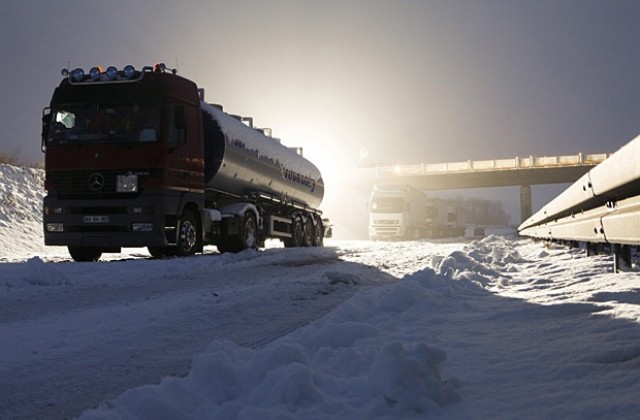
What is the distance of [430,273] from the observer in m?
6.08

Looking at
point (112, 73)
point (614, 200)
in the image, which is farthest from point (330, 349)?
point (112, 73)

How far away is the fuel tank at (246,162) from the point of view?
546 inches

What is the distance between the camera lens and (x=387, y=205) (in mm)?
37062

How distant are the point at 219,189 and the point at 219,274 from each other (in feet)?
18.4

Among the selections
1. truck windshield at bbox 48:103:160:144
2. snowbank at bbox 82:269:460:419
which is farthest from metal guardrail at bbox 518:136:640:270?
truck windshield at bbox 48:103:160:144

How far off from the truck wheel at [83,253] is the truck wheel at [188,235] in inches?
87.7

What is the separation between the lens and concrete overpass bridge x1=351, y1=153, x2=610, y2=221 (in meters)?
53.2

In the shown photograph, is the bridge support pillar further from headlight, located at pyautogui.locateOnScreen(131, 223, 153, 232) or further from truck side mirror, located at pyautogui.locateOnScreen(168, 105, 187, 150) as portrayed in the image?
headlight, located at pyautogui.locateOnScreen(131, 223, 153, 232)

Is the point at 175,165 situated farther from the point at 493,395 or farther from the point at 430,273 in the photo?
the point at 493,395

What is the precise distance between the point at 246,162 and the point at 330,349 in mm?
12674

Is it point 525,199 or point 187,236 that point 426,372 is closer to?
point 187,236

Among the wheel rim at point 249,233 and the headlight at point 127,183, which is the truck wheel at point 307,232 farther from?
the headlight at point 127,183

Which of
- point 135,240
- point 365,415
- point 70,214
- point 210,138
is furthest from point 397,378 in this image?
point 210,138

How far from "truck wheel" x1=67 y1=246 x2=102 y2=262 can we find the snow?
5.69 metres
